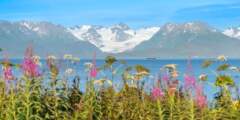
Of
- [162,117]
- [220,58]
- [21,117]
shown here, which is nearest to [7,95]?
[21,117]

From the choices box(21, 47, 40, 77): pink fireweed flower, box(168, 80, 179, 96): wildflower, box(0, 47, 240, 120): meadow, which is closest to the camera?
box(21, 47, 40, 77): pink fireweed flower

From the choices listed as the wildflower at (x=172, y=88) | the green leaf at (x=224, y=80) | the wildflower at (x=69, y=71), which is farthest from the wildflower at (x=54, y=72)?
the green leaf at (x=224, y=80)

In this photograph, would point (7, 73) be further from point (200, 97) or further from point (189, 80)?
point (200, 97)

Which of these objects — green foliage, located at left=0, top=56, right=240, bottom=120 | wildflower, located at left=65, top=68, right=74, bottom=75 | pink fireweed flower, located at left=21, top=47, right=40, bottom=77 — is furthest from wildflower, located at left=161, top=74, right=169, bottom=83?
pink fireweed flower, located at left=21, top=47, right=40, bottom=77

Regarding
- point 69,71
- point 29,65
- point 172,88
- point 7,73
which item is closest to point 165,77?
point 172,88

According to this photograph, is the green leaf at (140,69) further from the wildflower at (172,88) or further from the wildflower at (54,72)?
the wildflower at (54,72)

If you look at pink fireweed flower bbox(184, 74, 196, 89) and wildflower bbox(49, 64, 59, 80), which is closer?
pink fireweed flower bbox(184, 74, 196, 89)

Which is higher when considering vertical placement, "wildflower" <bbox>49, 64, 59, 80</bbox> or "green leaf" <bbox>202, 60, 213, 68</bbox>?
"green leaf" <bbox>202, 60, 213, 68</bbox>

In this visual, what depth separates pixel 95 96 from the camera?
1134cm

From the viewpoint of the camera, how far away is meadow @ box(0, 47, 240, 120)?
1029cm

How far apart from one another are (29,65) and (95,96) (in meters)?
1.69

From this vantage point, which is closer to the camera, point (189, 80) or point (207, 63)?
point (189, 80)

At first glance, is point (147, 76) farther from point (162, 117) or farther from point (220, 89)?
point (162, 117)

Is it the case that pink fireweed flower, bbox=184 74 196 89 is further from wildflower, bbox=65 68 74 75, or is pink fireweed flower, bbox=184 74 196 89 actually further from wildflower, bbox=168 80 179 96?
wildflower, bbox=65 68 74 75
